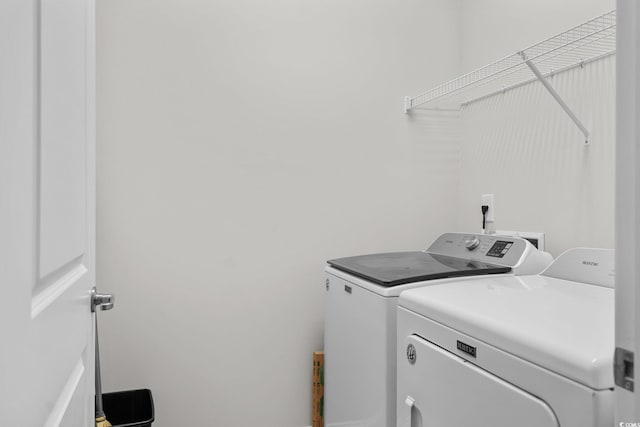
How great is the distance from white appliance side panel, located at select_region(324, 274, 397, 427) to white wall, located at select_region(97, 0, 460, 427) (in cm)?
33

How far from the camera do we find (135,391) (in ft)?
5.87

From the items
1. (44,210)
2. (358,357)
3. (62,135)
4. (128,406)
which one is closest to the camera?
(44,210)

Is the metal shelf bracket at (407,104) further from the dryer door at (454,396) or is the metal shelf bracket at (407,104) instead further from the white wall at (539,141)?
the dryer door at (454,396)

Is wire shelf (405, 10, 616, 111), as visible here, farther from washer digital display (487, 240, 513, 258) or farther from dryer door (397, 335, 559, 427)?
dryer door (397, 335, 559, 427)

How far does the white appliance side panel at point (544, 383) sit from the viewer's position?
0.64 meters

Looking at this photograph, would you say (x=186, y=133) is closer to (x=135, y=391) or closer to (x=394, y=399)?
(x=135, y=391)

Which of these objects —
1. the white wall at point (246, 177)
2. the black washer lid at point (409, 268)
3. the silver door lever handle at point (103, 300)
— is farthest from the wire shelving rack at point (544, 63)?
the silver door lever handle at point (103, 300)

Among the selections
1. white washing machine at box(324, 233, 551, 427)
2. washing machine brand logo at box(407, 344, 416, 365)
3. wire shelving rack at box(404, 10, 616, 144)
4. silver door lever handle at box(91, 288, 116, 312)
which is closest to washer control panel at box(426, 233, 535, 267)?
white washing machine at box(324, 233, 551, 427)

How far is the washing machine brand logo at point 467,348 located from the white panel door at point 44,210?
809 millimetres

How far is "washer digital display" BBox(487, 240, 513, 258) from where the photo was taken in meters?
1.61

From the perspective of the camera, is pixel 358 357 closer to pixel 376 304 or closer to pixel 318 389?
pixel 376 304

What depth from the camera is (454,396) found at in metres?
0.96

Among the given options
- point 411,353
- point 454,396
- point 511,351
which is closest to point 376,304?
point 411,353

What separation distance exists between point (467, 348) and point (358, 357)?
2.09ft
